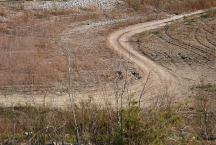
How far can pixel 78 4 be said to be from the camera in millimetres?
36750

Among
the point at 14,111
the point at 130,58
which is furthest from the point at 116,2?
the point at 14,111

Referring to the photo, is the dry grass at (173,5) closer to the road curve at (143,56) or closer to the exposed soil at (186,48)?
the road curve at (143,56)

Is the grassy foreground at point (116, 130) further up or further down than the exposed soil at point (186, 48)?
further up

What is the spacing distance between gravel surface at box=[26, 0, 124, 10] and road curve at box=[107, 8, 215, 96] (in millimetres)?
4145

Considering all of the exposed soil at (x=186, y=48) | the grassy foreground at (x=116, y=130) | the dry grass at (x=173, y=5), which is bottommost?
the dry grass at (x=173, y=5)

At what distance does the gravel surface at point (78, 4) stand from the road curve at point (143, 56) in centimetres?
414

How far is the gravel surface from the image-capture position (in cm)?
3551

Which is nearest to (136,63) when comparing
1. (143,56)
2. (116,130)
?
(143,56)

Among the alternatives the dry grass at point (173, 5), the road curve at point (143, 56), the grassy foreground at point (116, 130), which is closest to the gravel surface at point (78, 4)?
the dry grass at point (173, 5)

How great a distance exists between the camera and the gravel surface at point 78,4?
35.5 metres

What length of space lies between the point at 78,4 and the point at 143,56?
41.0 feet

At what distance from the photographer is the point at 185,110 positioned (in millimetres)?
15820

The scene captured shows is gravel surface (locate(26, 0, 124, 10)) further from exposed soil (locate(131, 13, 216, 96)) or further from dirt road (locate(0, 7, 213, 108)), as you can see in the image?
exposed soil (locate(131, 13, 216, 96))

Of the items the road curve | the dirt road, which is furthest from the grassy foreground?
the road curve
